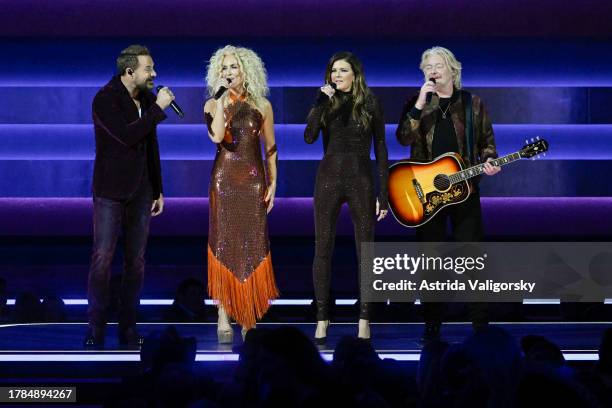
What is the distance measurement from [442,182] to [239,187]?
862 mm

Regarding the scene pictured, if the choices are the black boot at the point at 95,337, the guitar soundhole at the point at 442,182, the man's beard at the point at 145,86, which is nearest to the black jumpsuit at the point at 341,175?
the guitar soundhole at the point at 442,182

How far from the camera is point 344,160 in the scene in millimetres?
4328

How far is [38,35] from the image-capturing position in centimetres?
596

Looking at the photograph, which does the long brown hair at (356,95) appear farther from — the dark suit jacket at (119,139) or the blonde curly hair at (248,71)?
the dark suit jacket at (119,139)

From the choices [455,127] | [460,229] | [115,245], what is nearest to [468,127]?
[455,127]

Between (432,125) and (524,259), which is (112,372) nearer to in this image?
(432,125)

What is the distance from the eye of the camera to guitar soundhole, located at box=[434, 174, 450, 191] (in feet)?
14.6

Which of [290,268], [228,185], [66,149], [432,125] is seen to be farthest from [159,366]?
[66,149]

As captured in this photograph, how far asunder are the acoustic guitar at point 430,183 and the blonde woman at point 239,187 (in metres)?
0.56

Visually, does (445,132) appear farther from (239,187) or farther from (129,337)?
(129,337)

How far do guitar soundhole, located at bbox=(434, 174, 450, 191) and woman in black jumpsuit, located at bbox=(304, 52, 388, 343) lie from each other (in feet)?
0.80

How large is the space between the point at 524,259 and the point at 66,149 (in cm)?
268

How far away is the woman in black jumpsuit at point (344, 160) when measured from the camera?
4324 mm

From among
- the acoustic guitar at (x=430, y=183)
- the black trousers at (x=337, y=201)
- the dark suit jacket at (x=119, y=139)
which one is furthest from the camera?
the acoustic guitar at (x=430, y=183)
